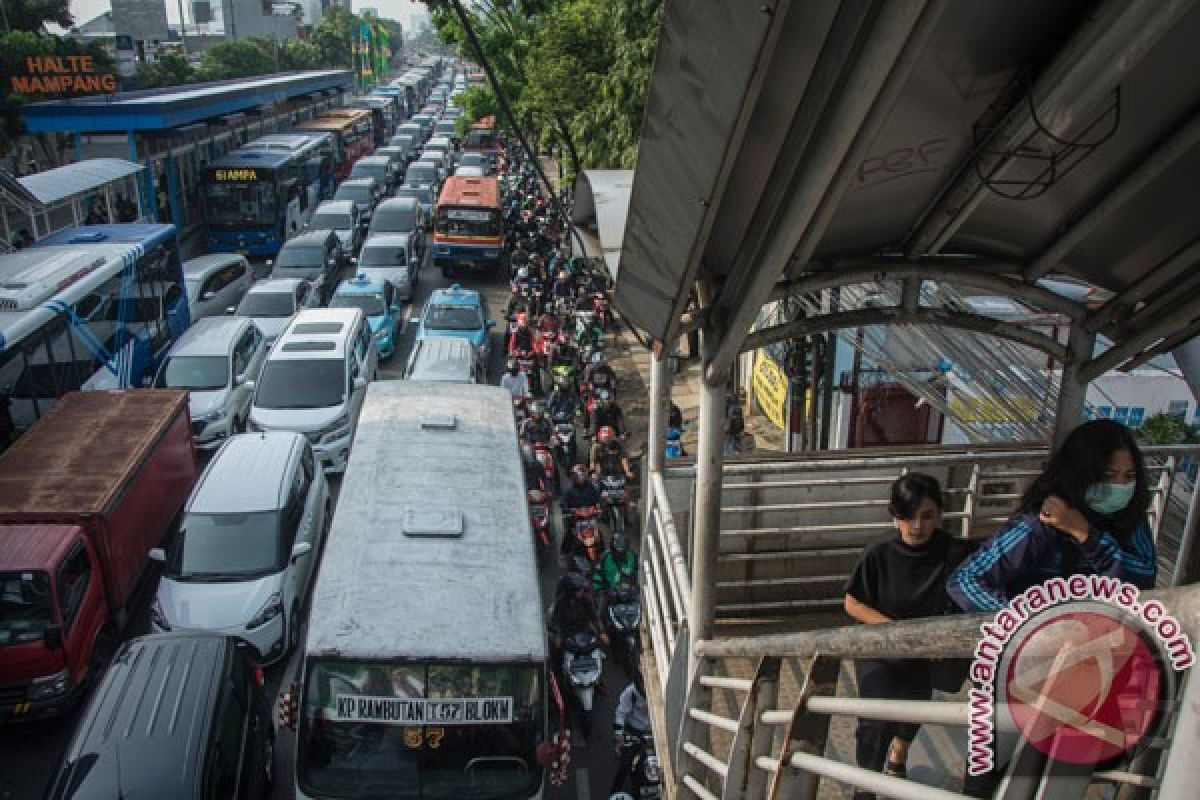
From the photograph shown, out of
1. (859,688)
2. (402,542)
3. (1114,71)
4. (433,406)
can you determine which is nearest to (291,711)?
(402,542)

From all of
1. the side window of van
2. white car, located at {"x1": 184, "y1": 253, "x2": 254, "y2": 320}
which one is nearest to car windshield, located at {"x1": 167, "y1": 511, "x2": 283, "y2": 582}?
the side window of van

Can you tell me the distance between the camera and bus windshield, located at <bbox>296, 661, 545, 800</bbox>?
6.12m

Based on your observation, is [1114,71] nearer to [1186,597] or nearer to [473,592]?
[1186,597]

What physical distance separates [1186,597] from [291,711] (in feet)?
23.3

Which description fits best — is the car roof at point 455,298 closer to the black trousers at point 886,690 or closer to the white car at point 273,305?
the white car at point 273,305

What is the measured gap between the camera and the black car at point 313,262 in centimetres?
2119

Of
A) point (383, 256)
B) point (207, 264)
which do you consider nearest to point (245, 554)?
point (207, 264)

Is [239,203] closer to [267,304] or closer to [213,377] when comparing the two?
[267,304]

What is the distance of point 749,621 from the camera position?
16.6ft

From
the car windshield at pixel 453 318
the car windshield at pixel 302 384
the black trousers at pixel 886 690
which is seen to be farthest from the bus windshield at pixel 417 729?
the car windshield at pixel 453 318

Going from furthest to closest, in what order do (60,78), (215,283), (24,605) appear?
(60,78) < (215,283) < (24,605)

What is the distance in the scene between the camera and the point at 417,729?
6.15 m

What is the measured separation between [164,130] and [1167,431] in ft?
84.1

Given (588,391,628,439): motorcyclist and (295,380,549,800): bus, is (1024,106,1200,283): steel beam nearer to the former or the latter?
(295,380,549,800): bus
